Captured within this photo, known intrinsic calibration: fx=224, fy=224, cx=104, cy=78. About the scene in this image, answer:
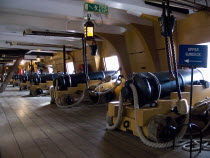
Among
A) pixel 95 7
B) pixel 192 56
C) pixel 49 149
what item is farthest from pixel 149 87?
pixel 95 7

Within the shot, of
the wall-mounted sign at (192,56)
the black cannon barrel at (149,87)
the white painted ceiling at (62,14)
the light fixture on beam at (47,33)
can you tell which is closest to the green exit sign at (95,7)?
the white painted ceiling at (62,14)

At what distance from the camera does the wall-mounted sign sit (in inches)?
94.7

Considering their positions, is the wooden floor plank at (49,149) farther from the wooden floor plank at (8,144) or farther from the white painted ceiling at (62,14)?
the white painted ceiling at (62,14)

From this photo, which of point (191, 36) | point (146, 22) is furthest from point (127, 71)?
point (191, 36)

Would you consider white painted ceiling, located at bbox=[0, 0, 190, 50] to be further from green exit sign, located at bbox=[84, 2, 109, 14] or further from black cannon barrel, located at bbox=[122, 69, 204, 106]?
black cannon barrel, located at bbox=[122, 69, 204, 106]

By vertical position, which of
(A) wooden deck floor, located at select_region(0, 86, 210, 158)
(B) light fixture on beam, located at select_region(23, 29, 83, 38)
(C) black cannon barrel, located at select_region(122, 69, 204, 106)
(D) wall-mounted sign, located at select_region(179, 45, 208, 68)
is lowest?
(A) wooden deck floor, located at select_region(0, 86, 210, 158)

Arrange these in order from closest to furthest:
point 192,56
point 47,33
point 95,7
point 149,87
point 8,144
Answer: point 192,56 < point 8,144 < point 149,87 < point 95,7 < point 47,33

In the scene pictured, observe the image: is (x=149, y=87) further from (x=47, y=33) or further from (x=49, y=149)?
(x=47, y=33)

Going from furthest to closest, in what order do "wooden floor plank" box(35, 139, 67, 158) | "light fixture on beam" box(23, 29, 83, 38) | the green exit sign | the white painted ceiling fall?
"light fixture on beam" box(23, 29, 83, 38), the white painted ceiling, the green exit sign, "wooden floor plank" box(35, 139, 67, 158)

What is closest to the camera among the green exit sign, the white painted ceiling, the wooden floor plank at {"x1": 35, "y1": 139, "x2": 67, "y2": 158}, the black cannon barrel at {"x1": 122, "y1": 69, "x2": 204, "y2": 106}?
the wooden floor plank at {"x1": 35, "y1": 139, "x2": 67, "y2": 158}

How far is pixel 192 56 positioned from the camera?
2432 mm

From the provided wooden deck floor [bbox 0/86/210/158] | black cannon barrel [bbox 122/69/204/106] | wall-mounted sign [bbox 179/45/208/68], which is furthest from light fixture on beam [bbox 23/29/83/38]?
wall-mounted sign [bbox 179/45/208/68]

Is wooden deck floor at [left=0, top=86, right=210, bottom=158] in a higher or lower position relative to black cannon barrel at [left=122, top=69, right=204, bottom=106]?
lower

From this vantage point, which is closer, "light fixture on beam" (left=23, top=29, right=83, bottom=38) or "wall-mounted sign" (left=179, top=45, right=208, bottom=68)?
"wall-mounted sign" (left=179, top=45, right=208, bottom=68)
